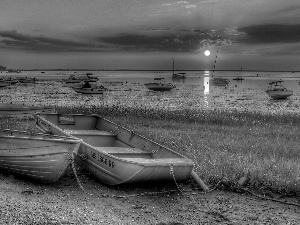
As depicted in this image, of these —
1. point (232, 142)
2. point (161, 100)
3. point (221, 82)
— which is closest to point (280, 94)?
point (161, 100)

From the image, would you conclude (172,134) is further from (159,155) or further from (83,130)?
(159,155)

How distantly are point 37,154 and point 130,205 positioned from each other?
2.79 meters

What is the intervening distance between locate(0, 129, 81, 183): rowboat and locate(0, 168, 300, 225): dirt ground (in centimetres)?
33

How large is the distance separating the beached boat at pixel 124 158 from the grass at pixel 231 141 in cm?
123

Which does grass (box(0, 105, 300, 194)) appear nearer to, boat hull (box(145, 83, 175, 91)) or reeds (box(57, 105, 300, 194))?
reeds (box(57, 105, 300, 194))

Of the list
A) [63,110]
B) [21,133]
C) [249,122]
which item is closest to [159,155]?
[21,133]

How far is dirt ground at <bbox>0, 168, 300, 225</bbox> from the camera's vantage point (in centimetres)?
779

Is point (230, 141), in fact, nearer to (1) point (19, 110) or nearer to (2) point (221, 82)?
(1) point (19, 110)

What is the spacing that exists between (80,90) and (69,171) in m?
43.1

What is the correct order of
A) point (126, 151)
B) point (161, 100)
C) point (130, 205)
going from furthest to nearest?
point (161, 100) < point (126, 151) < point (130, 205)

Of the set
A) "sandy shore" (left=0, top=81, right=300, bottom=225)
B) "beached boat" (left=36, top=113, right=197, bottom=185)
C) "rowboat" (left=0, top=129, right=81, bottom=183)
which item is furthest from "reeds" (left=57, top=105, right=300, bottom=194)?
"rowboat" (left=0, top=129, right=81, bottom=183)

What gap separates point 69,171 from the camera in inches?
441

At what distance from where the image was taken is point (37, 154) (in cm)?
975

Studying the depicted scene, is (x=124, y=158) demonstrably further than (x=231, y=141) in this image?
No
